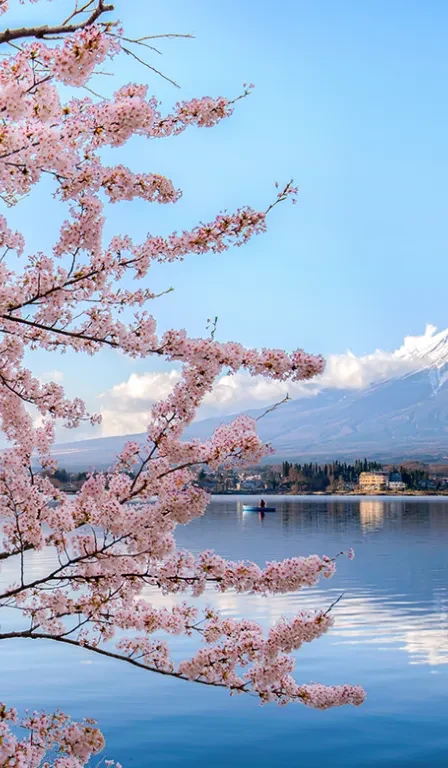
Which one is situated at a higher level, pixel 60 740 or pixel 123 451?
pixel 123 451

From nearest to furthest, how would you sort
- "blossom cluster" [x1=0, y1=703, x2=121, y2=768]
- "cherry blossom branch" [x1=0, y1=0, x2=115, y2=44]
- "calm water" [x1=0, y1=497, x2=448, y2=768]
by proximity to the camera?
"cherry blossom branch" [x1=0, y1=0, x2=115, y2=44] → "blossom cluster" [x1=0, y1=703, x2=121, y2=768] → "calm water" [x1=0, y1=497, x2=448, y2=768]

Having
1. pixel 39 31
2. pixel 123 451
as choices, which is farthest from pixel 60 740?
pixel 39 31

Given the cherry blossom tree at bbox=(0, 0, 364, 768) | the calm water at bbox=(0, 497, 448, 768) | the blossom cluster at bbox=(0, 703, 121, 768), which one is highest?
the cherry blossom tree at bbox=(0, 0, 364, 768)

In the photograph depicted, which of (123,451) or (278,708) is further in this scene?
(278,708)

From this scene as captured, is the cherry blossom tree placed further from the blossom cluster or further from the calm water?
the calm water

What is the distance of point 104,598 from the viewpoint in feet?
22.0

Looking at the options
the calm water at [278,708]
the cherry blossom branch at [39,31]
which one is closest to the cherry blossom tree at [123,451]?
the cherry blossom branch at [39,31]

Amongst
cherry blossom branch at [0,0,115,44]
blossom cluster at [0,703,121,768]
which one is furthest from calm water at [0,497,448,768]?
cherry blossom branch at [0,0,115,44]

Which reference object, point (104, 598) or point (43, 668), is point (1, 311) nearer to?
point (104, 598)

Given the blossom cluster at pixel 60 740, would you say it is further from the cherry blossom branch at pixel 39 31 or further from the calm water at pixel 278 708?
the calm water at pixel 278 708

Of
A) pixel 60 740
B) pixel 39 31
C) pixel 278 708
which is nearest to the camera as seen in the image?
pixel 39 31

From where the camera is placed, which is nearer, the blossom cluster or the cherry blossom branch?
the cherry blossom branch

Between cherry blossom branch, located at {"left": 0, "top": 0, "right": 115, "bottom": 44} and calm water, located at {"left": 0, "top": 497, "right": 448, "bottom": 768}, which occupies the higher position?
cherry blossom branch, located at {"left": 0, "top": 0, "right": 115, "bottom": 44}

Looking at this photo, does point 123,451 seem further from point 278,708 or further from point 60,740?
point 278,708
